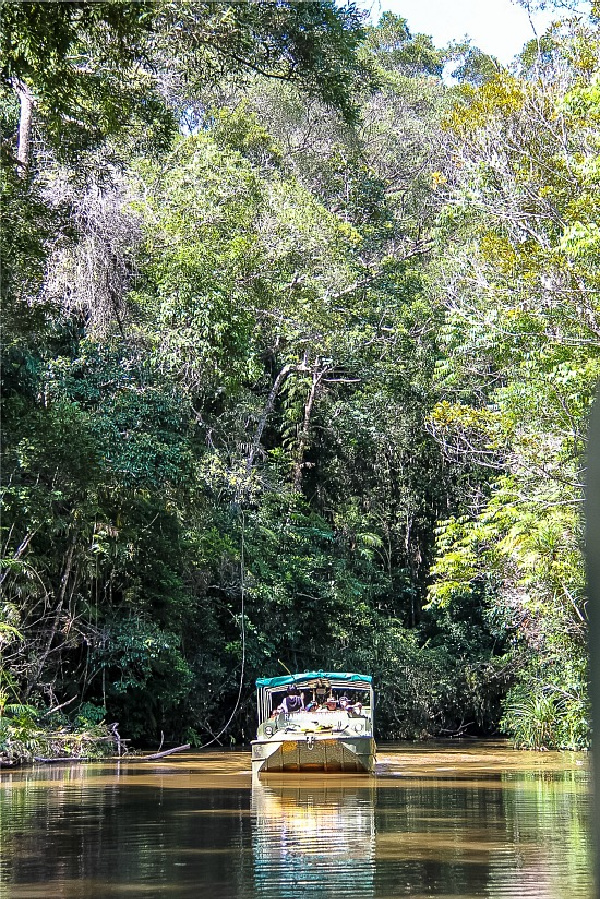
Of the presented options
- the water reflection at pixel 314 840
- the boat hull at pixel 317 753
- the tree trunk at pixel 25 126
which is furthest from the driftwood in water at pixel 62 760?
the tree trunk at pixel 25 126

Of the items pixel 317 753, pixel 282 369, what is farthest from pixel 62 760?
pixel 282 369

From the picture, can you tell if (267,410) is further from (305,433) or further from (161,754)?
(161,754)

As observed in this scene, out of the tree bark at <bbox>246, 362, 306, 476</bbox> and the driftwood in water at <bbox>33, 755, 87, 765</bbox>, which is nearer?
the driftwood in water at <bbox>33, 755, 87, 765</bbox>

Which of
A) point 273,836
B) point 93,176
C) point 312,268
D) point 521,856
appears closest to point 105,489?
point 93,176

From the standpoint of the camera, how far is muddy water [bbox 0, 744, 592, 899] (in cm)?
748

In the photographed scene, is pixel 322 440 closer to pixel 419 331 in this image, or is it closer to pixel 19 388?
pixel 419 331

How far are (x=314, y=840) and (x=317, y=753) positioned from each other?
8107 mm

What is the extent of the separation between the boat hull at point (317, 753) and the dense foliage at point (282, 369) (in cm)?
374

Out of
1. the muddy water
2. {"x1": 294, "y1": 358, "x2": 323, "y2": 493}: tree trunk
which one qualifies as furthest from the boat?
{"x1": 294, "y1": 358, "x2": 323, "y2": 493}: tree trunk

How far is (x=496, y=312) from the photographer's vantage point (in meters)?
18.5

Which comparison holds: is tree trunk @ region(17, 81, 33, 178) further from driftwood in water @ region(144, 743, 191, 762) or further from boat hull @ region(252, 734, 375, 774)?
driftwood in water @ region(144, 743, 191, 762)

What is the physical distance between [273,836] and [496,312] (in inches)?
400

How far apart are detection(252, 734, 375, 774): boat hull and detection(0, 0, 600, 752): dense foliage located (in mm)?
3737

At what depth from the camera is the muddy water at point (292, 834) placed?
7.48m
